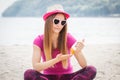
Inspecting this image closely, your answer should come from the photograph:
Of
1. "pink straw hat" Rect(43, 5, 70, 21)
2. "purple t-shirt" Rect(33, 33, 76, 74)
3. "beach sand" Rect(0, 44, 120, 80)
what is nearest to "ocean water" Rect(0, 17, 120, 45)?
"beach sand" Rect(0, 44, 120, 80)

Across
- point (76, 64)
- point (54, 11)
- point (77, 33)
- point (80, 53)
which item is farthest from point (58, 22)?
point (77, 33)

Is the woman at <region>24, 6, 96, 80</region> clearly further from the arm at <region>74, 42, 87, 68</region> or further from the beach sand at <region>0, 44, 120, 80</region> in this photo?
the beach sand at <region>0, 44, 120, 80</region>

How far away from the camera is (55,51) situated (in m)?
2.56

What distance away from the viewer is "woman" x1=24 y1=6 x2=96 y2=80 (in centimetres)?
243

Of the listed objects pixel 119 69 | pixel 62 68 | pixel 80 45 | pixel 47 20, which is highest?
pixel 47 20

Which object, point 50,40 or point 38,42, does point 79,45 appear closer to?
point 50,40

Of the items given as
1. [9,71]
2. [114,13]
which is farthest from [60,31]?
[114,13]

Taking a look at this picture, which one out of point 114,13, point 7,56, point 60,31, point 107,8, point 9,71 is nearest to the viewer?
point 60,31

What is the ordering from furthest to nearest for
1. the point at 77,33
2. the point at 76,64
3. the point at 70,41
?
the point at 77,33 < the point at 76,64 < the point at 70,41

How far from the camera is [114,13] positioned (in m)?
23.1

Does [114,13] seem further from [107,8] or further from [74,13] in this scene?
[74,13]

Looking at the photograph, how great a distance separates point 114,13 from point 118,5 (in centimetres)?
105

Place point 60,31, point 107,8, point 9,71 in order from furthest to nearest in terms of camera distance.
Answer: point 107,8, point 9,71, point 60,31

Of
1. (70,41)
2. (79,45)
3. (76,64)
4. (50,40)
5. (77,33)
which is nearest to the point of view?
(79,45)
